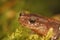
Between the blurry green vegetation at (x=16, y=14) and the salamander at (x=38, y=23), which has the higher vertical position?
the salamander at (x=38, y=23)

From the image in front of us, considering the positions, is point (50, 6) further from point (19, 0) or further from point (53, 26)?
point (53, 26)

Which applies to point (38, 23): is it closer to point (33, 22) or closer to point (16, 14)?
point (33, 22)

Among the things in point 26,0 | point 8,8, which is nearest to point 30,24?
point 8,8

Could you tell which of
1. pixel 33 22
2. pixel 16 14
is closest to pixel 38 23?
pixel 33 22

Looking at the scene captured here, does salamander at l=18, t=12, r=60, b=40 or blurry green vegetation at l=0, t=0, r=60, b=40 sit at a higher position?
salamander at l=18, t=12, r=60, b=40
